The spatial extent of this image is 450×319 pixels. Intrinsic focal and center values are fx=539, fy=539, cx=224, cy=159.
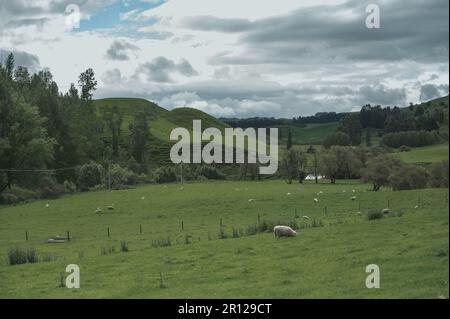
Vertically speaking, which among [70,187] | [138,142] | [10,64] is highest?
[10,64]

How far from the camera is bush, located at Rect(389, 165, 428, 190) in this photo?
2948 inches

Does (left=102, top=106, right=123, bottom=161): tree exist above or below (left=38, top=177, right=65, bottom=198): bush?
above

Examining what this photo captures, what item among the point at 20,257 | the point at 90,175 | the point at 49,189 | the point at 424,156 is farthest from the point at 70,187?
the point at 424,156

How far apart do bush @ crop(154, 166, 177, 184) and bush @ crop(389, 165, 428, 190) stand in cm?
5696

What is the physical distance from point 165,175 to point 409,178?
60.8m

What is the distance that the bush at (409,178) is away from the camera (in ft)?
246

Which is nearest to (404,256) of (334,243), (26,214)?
(334,243)

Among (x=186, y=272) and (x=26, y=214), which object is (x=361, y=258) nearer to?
(x=186, y=272)

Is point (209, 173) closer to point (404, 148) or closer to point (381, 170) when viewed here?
point (381, 170)

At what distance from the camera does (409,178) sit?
7506cm

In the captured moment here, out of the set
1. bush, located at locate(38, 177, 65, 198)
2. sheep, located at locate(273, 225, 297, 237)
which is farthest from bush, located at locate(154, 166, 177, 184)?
sheep, located at locate(273, 225, 297, 237)

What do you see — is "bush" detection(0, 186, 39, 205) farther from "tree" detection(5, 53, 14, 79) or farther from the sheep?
the sheep

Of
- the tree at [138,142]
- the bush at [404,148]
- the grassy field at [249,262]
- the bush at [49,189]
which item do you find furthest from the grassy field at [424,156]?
the grassy field at [249,262]

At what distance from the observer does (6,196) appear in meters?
81.1
